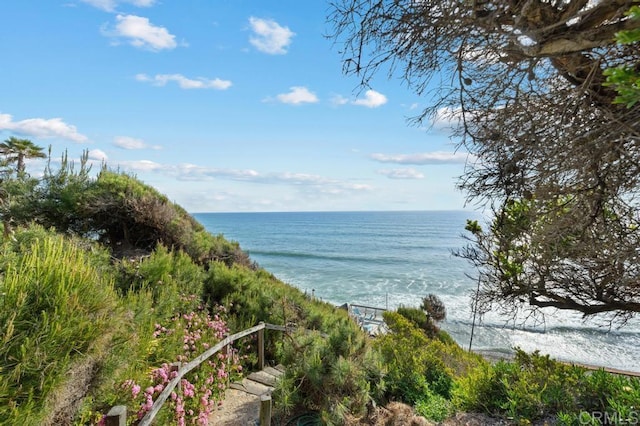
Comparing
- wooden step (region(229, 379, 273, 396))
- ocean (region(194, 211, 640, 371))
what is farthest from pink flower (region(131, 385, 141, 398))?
ocean (region(194, 211, 640, 371))

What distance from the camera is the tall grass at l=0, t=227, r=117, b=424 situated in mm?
2211

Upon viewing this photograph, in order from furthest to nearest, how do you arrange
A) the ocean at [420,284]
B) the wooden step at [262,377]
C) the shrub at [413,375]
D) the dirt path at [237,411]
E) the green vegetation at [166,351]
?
the ocean at [420,284]
the wooden step at [262,377]
the dirt path at [237,411]
the shrub at [413,375]
the green vegetation at [166,351]

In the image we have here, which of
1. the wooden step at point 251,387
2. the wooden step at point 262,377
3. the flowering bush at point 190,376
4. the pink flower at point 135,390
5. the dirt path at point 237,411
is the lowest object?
the wooden step at point 262,377

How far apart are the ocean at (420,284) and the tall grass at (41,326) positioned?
5253 millimetres

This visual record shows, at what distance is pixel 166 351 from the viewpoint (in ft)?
15.5

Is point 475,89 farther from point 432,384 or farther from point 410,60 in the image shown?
point 432,384

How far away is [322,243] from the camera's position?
61.3 m

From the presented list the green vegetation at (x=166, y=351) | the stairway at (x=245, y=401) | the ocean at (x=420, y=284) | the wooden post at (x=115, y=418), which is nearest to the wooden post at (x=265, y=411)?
the stairway at (x=245, y=401)

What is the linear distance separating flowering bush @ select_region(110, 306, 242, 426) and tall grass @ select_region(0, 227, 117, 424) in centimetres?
111

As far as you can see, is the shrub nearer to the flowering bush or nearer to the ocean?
the ocean

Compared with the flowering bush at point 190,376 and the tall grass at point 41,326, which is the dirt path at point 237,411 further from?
the tall grass at point 41,326

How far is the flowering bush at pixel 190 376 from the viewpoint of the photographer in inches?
142

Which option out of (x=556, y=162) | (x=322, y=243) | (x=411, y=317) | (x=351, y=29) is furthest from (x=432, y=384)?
(x=322, y=243)

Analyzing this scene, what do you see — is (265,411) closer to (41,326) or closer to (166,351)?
(166,351)
